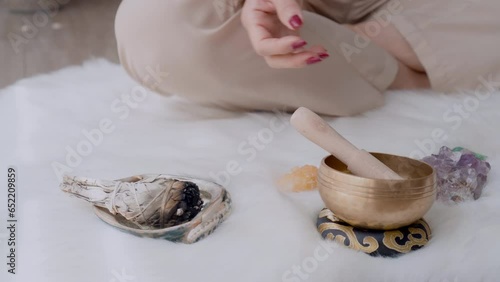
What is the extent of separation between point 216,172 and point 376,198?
0.87 feet

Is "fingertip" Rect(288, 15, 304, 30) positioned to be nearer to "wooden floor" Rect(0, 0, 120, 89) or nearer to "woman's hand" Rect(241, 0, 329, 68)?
"woman's hand" Rect(241, 0, 329, 68)

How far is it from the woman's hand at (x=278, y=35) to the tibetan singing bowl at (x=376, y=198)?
156 mm

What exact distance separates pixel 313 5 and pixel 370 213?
65cm

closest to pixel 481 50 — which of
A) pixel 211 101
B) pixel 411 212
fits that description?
pixel 211 101

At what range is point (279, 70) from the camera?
1.03 metres

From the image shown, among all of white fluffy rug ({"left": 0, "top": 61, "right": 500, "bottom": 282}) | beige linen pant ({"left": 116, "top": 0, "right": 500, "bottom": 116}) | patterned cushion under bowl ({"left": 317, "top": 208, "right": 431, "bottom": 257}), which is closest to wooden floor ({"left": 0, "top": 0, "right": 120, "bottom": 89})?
white fluffy rug ({"left": 0, "top": 61, "right": 500, "bottom": 282})

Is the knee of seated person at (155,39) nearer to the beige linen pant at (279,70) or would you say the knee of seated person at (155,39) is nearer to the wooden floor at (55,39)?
the beige linen pant at (279,70)

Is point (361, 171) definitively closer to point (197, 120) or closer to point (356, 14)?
point (197, 120)

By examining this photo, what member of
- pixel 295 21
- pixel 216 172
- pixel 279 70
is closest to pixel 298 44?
pixel 295 21

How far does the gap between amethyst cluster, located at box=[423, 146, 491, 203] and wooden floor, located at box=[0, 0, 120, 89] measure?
1.23 m

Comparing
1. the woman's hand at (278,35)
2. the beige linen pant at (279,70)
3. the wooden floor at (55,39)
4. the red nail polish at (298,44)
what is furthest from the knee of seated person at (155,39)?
the wooden floor at (55,39)

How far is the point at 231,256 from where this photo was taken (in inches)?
24.7

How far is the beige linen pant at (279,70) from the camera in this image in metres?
0.98

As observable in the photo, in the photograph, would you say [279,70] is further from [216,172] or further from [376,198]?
[376,198]
